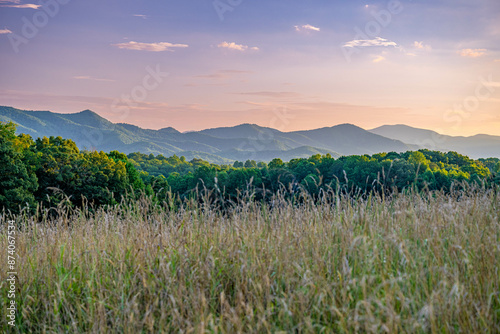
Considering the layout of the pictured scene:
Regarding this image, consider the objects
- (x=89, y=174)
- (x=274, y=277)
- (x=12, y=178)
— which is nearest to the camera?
(x=274, y=277)

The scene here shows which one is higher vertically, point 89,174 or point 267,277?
point 267,277

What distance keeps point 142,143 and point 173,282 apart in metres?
196

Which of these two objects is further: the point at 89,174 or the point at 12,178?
the point at 89,174

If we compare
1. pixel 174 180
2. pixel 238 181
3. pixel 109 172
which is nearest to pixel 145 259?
pixel 109 172

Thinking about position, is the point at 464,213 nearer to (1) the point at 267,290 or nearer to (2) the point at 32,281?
(1) the point at 267,290

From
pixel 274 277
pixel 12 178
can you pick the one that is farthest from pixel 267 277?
pixel 12 178

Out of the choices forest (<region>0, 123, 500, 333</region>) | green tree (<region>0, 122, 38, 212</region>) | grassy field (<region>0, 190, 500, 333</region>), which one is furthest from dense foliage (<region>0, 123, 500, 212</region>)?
grassy field (<region>0, 190, 500, 333</region>)

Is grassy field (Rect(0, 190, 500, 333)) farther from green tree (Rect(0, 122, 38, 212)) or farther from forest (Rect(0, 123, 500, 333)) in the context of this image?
green tree (Rect(0, 122, 38, 212))

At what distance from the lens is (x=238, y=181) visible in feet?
145

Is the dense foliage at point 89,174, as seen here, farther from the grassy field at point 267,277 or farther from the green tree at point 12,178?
the grassy field at point 267,277

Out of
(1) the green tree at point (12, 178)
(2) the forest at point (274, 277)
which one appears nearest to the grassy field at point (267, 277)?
(2) the forest at point (274, 277)

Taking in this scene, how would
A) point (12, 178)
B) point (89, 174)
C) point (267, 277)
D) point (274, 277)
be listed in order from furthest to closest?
1. point (89, 174)
2. point (12, 178)
3. point (274, 277)
4. point (267, 277)

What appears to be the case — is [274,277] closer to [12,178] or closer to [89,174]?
[12,178]

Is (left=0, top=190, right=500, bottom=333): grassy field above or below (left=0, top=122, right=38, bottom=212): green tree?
above
